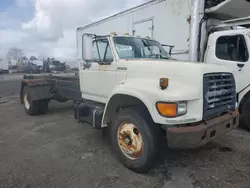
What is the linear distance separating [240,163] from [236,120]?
2.45 ft

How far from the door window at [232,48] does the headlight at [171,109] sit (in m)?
3.58

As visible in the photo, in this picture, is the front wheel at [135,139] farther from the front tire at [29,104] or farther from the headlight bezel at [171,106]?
the front tire at [29,104]

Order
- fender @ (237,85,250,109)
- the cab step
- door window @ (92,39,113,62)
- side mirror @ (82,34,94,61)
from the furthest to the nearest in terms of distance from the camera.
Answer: fender @ (237,85,250,109)
side mirror @ (82,34,94,61)
door window @ (92,39,113,62)
the cab step

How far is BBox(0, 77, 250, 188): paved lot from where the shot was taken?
354cm

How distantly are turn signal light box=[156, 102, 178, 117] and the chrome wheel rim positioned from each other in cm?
59

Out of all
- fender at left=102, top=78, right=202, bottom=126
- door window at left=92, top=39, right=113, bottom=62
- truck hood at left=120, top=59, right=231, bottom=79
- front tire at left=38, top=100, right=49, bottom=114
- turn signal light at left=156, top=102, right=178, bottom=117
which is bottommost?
front tire at left=38, top=100, right=49, bottom=114

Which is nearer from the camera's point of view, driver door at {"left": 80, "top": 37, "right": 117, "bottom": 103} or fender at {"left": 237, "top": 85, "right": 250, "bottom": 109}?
driver door at {"left": 80, "top": 37, "right": 117, "bottom": 103}

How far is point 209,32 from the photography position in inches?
267

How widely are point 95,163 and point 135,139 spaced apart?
0.90m

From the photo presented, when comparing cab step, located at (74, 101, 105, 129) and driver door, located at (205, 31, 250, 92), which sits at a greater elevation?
driver door, located at (205, 31, 250, 92)

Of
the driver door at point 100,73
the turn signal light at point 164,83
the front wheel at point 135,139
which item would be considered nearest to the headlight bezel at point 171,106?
the turn signal light at point 164,83

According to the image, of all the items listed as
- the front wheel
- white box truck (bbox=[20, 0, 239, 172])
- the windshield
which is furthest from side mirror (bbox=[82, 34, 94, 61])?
the front wheel

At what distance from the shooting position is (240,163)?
13.7ft

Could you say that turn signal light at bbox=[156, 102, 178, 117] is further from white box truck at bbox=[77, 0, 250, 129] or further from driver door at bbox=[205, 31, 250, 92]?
driver door at bbox=[205, 31, 250, 92]
